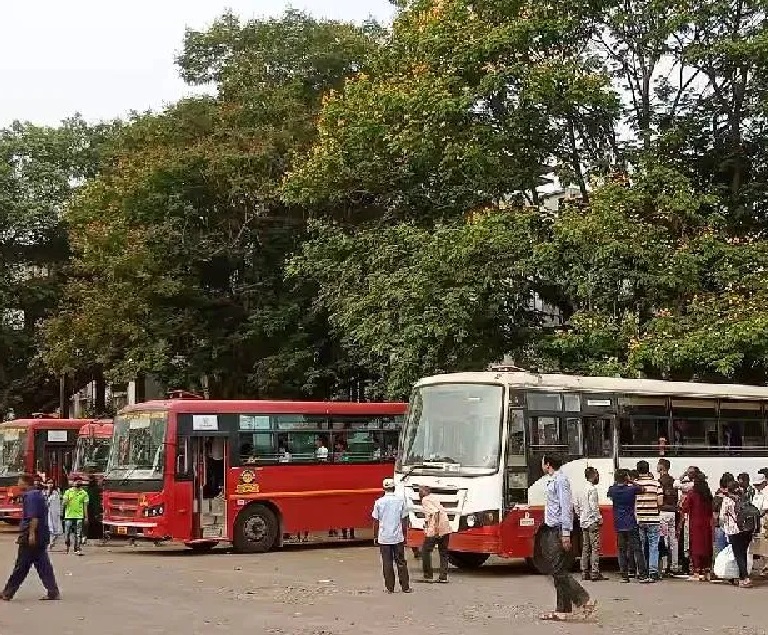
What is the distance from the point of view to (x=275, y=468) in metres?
24.1

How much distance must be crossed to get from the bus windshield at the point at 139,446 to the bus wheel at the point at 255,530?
6.62ft

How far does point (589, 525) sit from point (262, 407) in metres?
8.45

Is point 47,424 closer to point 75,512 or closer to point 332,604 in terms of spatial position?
point 75,512

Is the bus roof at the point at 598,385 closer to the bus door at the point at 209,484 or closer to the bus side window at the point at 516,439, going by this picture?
the bus side window at the point at 516,439

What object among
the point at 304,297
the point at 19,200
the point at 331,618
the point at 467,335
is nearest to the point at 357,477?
the point at 467,335

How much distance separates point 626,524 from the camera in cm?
1769

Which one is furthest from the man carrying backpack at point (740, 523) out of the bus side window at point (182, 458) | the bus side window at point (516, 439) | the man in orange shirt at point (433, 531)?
the bus side window at point (182, 458)

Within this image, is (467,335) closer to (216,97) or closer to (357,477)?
(357,477)

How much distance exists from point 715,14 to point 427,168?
701 cm

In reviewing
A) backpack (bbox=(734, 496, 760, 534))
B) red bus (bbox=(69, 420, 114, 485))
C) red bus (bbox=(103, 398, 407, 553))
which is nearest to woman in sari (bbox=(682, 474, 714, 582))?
backpack (bbox=(734, 496, 760, 534))

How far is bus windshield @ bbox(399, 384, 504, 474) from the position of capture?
1855 centimetres

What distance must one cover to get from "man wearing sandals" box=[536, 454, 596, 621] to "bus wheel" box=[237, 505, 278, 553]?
35.8 ft

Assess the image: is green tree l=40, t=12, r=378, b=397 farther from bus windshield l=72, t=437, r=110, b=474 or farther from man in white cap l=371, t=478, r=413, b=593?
man in white cap l=371, t=478, r=413, b=593

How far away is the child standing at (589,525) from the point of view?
17.8 m
